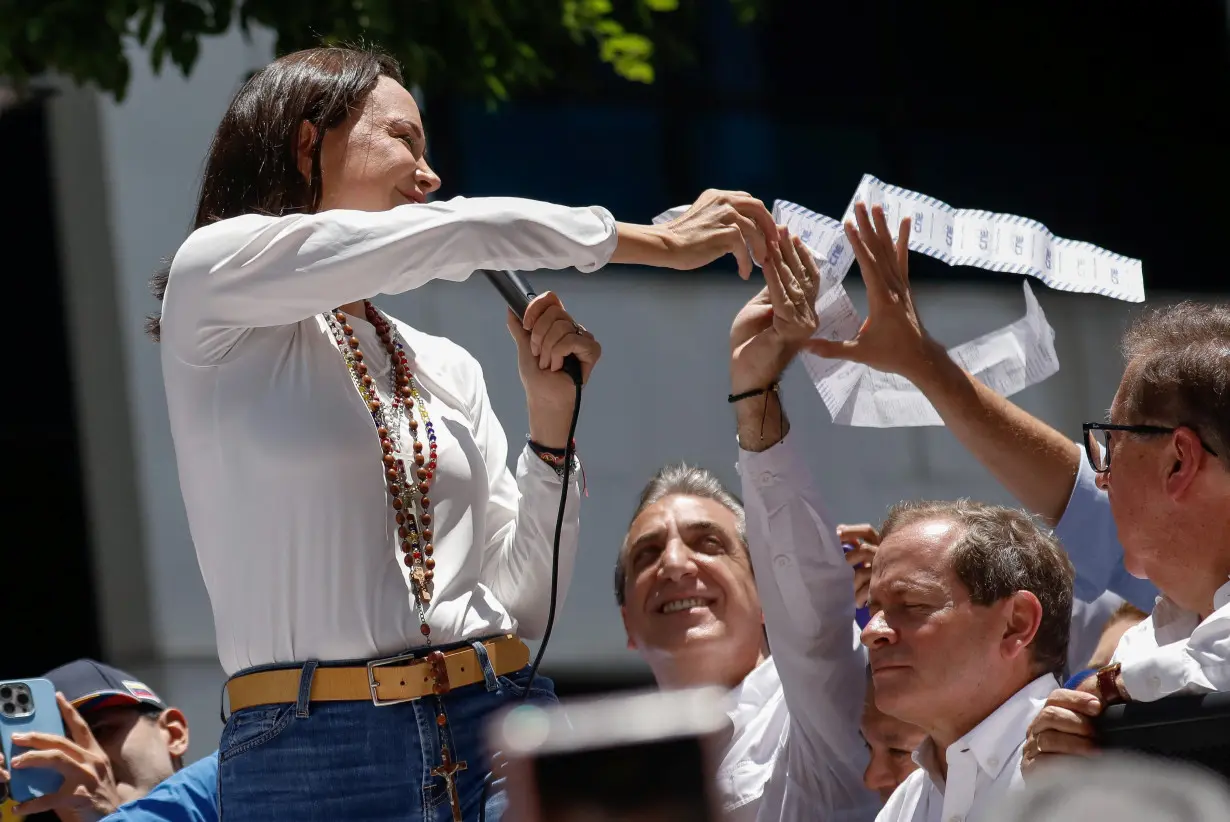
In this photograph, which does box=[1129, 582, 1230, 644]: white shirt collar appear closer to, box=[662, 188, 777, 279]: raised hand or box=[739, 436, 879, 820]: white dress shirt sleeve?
box=[739, 436, 879, 820]: white dress shirt sleeve

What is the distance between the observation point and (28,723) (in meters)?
4.02

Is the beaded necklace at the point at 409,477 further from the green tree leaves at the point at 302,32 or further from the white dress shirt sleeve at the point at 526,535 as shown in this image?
the green tree leaves at the point at 302,32

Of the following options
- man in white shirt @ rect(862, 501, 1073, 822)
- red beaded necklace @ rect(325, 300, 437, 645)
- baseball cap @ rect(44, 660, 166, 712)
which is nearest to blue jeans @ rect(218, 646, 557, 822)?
red beaded necklace @ rect(325, 300, 437, 645)

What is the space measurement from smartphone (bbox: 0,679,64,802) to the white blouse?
1459mm

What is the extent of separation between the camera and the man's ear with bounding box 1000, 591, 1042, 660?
3.37 meters

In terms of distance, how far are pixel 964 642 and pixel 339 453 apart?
131cm

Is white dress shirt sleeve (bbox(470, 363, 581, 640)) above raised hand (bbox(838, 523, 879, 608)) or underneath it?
above

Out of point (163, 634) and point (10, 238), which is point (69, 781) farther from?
point (10, 238)

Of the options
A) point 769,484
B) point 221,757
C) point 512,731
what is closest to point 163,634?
point 769,484

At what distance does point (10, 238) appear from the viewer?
771 centimetres

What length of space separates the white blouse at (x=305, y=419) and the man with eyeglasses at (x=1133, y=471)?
94 cm

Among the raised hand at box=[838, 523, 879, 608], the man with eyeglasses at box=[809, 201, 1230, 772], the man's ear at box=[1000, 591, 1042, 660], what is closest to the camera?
the man with eyeglasses at box=[809, 201, 1230, 772]

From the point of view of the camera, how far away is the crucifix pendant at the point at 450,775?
2.62 m

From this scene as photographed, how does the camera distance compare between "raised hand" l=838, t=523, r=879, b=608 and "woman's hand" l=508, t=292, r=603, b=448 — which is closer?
"woman's hand" l=508, t=292, r=603, b=448
